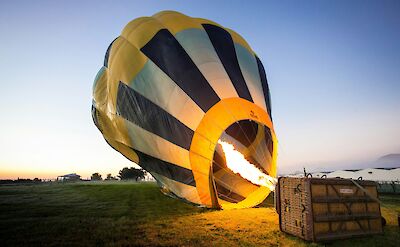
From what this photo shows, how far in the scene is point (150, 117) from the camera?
7.24m

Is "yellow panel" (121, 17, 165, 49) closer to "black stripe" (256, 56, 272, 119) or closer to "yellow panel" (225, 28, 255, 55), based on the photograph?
"yellow panel" (225, 28, 255, 55)

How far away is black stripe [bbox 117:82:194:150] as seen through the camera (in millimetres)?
6773

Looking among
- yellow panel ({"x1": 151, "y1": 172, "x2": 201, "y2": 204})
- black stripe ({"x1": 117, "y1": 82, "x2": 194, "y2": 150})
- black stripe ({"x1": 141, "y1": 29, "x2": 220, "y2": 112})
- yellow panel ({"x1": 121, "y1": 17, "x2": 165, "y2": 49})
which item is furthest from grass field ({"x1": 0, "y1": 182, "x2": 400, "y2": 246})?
yellow panel ({"x1": 121, "y1": 17, "x2": 165, "y2": 49})

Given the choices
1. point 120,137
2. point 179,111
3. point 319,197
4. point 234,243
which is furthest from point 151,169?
point 319,197

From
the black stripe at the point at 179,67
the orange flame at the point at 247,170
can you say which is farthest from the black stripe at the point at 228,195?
the black stripe at the point at 179,67

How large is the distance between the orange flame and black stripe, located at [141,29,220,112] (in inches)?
74.9

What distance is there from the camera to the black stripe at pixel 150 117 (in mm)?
6773

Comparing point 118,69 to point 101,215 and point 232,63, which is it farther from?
point 101,215

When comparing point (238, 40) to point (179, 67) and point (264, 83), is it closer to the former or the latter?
point (264, 83)

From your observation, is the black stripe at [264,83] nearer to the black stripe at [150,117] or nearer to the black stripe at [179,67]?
the black stripe at [179,67]

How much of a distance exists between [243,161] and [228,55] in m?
3.56

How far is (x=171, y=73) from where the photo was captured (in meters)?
7.17

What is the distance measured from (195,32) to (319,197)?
584 cm

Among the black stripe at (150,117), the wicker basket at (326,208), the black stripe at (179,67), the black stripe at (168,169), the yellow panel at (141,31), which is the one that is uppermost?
the yellow panel at (141,31)
